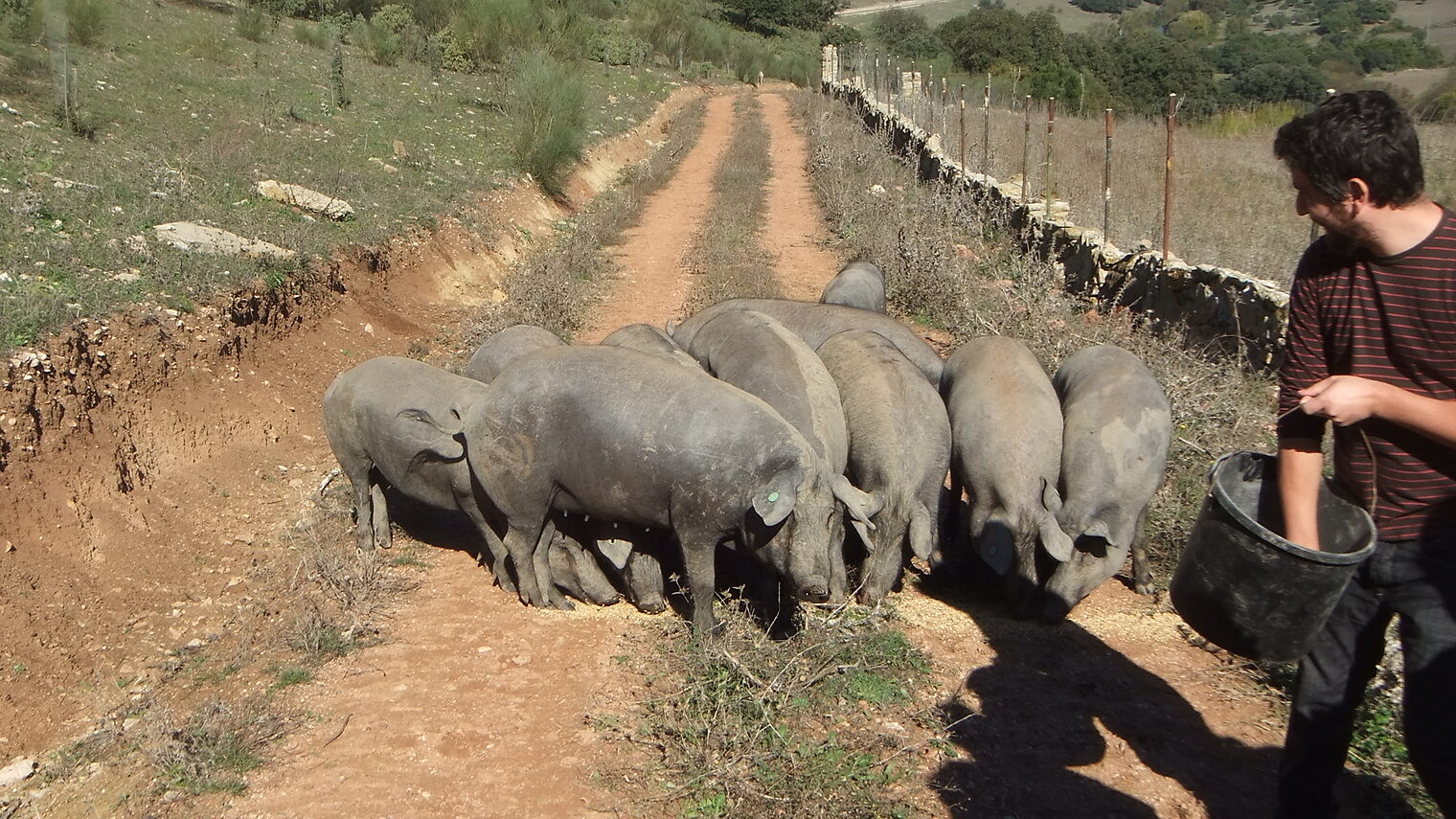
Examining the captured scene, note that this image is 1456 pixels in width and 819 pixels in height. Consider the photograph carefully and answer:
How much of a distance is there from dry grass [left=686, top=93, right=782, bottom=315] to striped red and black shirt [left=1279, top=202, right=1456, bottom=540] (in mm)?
6330

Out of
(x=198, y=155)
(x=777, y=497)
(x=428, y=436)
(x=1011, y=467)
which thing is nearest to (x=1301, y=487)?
(x=777, y=497)

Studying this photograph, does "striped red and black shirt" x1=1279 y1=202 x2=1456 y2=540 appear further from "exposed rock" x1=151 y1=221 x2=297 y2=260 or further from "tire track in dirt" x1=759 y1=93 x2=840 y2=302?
"exposed rock" x1=151 y1=221 x2=297 y2=260

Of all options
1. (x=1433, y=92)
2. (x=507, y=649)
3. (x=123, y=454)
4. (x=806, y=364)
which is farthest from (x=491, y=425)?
(x=1433, y=92)

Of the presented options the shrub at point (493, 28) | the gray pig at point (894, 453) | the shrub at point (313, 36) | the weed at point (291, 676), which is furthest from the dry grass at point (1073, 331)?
the shrub at point (313, 36)

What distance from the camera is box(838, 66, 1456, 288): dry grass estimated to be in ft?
32.6

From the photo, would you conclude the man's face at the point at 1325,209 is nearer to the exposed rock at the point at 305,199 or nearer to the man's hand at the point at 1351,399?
the man's hand at the point at 1351,399

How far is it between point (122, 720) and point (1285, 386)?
15.1 feet

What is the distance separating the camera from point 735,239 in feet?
44.3

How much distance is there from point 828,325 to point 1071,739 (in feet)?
11.1

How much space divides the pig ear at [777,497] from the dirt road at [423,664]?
3.27ft

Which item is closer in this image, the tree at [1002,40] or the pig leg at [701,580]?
the pig leg at [701,580]

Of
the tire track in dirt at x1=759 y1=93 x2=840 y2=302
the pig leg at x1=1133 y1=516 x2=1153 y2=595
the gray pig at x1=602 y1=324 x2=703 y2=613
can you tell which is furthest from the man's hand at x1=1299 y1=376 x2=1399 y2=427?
the tire track in dirt at x1=759 y1=93 x2=840 y2=302

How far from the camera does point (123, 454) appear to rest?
247 inches

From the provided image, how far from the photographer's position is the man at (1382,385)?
2498mm
